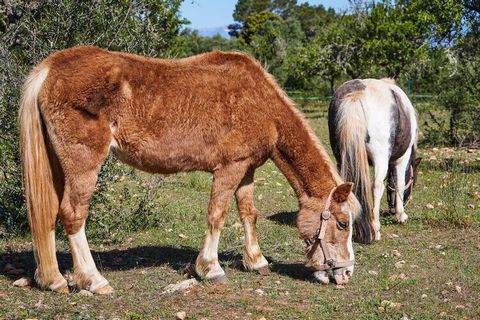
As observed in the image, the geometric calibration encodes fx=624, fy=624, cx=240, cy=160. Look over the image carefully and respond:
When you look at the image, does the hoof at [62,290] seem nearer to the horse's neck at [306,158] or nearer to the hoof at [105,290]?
the hoof at [105,290]

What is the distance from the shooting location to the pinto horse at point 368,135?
7.61 m

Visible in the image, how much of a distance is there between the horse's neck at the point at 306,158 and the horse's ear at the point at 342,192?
131mm

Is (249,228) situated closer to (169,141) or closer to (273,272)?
(273,272)

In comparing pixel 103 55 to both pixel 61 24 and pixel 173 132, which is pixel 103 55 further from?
pixel 61 24

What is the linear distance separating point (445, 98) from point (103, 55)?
512 inches

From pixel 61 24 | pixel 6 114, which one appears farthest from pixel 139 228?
pixel 61 24

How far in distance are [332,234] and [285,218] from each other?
3.16 m

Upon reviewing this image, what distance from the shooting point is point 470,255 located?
7.18 metres

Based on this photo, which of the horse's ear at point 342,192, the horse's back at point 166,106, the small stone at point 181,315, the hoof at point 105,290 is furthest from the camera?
the horse's ear at point 342,192

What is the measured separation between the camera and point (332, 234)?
6137mm

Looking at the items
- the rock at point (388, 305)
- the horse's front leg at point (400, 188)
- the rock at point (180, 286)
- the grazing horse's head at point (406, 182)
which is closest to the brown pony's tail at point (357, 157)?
the horse's front leg at point (400, 188)

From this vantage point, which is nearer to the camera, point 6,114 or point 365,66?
point 6,114

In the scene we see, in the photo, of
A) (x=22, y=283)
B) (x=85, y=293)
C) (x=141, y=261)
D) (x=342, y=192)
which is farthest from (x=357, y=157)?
(x=22, y=283)

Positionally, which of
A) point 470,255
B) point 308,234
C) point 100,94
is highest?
point 100,94
